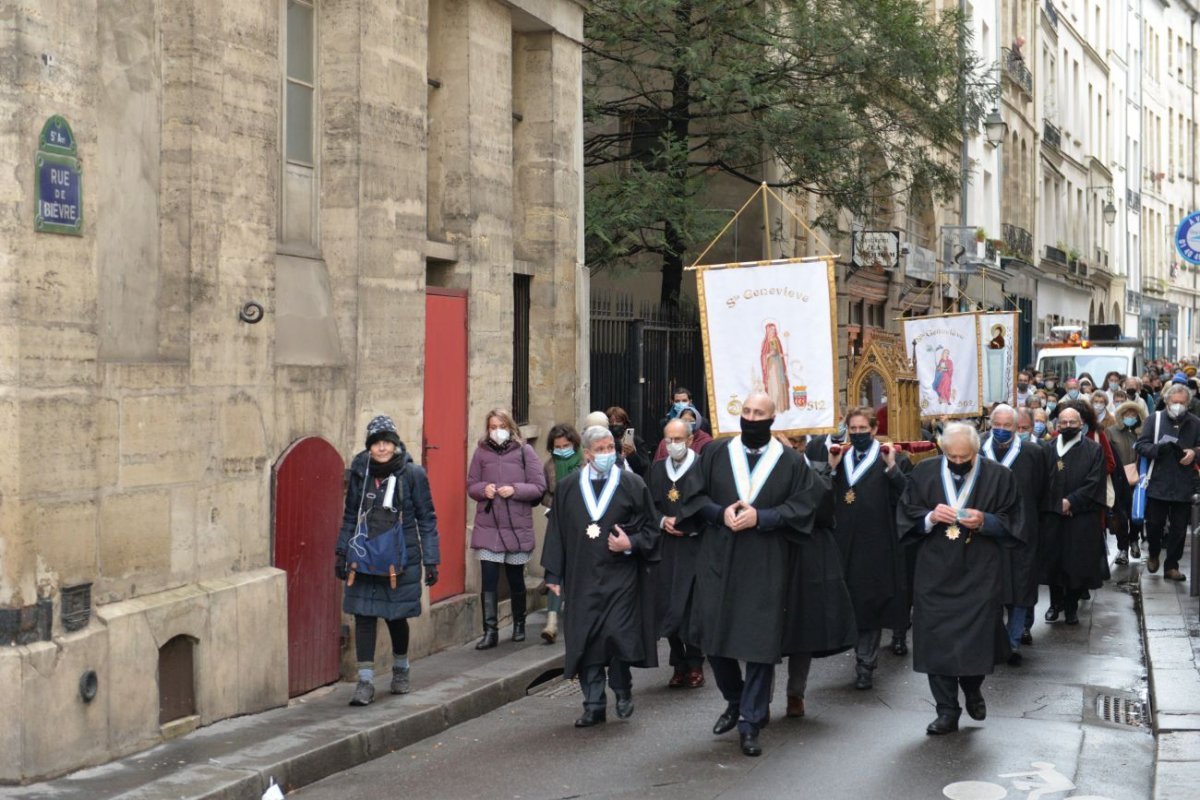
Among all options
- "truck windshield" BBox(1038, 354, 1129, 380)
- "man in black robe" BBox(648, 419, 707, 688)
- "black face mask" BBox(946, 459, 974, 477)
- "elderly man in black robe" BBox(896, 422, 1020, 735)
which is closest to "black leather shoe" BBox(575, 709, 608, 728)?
"man in black robe" BBox(648, 419, 707, 688)

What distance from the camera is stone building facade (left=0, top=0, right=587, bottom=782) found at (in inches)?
318

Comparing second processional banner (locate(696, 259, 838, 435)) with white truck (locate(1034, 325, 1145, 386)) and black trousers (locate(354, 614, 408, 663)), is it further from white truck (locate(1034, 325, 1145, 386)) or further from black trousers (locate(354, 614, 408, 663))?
white truck (locate(1034, 325, 1145, 386))

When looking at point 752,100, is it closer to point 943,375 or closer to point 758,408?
point 943,375

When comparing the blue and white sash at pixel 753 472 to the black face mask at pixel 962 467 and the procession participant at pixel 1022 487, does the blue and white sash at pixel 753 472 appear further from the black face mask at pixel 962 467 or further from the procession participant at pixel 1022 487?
the procession participant at pixel 1022 487

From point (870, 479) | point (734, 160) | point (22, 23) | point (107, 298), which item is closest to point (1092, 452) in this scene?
point (870, 479)

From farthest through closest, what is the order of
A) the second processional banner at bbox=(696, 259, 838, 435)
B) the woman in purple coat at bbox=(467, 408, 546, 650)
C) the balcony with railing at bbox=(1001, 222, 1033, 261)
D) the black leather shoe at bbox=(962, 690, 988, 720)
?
the balcony with railing at bbox=(1001, 222, 1033, 261), the second processional banner at bbox=(696, 259, 838, 435), the woman in purple coat at bbox=(467, 408, 546, 650), the black leather shoe at bbox=(962, 690, 988, 720)

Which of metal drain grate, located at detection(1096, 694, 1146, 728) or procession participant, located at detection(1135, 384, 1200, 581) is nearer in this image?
metal drain grate, located at detection(1096, 694, 1146, 728)

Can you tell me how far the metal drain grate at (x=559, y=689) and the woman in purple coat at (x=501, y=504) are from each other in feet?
2.70

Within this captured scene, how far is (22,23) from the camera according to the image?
7.90 m

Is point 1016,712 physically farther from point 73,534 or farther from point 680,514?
point 73,534

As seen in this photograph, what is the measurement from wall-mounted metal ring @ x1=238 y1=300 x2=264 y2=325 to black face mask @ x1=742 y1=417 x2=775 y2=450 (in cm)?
279

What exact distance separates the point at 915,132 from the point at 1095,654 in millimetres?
8893

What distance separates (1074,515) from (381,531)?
6.30 m

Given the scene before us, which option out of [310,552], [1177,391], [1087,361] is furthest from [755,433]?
[1087,361]
